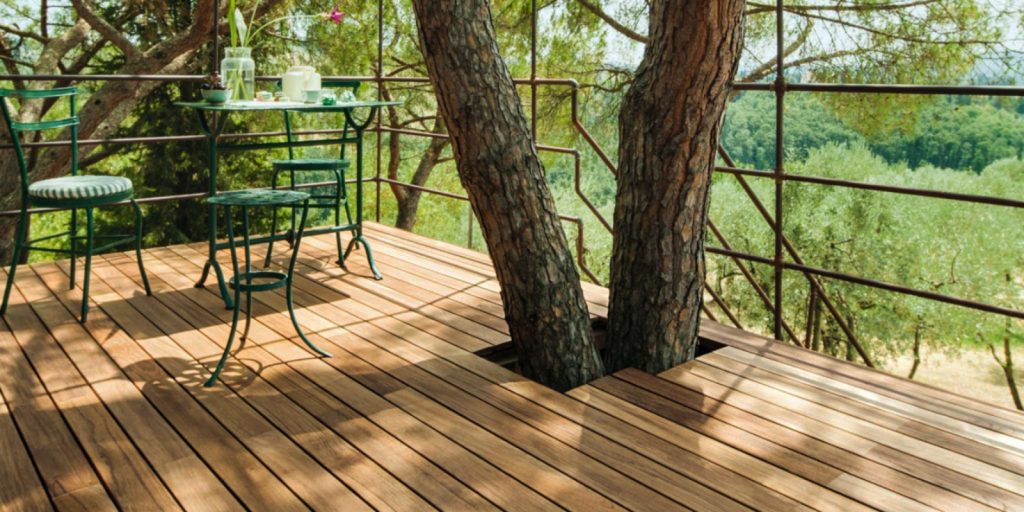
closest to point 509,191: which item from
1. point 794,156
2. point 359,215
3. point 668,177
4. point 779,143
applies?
point 668,177

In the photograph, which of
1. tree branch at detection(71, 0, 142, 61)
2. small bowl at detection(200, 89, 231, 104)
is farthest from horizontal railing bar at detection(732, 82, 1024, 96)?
tree branch at detection(71, 0, 142, 61)

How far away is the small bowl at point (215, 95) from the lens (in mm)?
3246

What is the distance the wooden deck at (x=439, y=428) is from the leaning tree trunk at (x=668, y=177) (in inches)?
7.2

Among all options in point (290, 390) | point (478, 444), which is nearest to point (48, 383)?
point (290, 390)

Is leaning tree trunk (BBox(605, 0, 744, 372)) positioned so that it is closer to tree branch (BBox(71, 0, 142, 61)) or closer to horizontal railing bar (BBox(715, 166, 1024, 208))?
horizontal railing bar (BBox(715, 166, 1024, 208))

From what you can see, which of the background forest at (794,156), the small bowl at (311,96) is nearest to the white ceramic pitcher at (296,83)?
the small bowl at (311,96)

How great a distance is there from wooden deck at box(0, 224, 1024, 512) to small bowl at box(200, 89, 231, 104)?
858mm

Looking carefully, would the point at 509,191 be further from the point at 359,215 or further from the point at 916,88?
the point at 359,215

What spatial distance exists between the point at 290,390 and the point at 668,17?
1577 mm

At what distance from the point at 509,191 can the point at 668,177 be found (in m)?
0.50

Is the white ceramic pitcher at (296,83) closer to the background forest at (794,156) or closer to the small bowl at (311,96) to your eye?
the small bowl at (311,96)

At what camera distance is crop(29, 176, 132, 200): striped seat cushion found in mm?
2957

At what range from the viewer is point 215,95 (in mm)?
3250

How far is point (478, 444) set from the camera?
2086 millimetres
